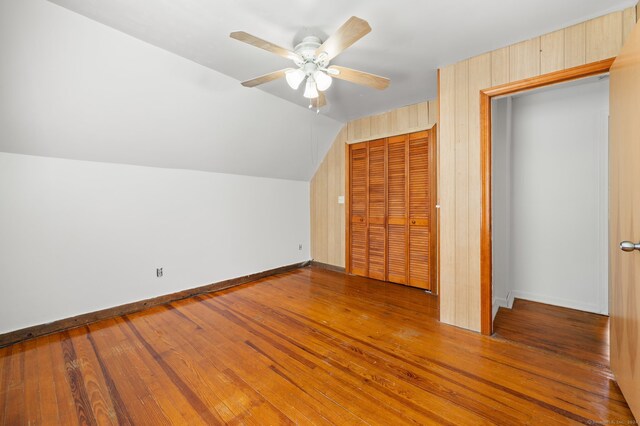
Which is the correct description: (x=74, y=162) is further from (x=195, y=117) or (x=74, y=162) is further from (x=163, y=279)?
(x=163, y=279)

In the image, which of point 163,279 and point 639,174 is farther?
point 163,279

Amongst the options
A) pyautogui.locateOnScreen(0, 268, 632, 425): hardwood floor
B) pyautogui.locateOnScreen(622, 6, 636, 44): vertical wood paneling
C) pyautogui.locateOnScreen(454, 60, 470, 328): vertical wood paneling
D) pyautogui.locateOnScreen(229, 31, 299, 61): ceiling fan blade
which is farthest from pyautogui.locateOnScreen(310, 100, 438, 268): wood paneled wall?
pyautogui.locateOnScreen(229, 31, 299, 61): ceiling fan blade

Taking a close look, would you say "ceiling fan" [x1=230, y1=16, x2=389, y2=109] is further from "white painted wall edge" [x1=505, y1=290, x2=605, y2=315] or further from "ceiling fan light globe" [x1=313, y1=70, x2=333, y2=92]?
"white painted wall edge" [x1=505, y1=290, x2=605, y2=315]

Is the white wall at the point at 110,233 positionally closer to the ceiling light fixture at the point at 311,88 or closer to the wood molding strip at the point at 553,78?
the ceiling light fixture at the point at 311,88

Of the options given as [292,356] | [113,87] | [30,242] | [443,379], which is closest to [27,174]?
[30,242]

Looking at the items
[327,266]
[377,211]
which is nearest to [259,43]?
[377,211]

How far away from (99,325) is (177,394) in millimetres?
1640

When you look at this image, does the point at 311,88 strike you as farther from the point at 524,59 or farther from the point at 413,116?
the point at 413,116

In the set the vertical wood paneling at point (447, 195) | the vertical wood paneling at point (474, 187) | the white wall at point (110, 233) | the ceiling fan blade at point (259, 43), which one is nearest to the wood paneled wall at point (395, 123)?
the vertical wood paneling at point (447, 195)

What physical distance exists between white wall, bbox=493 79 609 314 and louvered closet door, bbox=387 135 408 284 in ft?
4.05

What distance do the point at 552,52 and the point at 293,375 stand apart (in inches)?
127

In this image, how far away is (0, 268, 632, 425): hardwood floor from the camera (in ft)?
5.05

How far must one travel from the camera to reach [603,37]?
1935mm

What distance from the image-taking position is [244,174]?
4.16 metres
